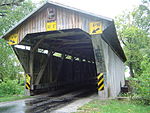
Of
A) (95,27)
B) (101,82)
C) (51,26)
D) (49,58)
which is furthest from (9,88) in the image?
(95,27)

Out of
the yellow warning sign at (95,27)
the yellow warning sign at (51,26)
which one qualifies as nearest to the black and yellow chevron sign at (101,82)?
the yellow warning sign at (95,27)

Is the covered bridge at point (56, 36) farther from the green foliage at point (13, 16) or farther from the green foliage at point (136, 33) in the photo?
the green foliage at point (136, 33)

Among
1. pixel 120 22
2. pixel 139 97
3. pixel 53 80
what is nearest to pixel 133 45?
pixel 120 22

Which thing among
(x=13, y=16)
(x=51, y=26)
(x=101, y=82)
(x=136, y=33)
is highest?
(x=136, y=33)

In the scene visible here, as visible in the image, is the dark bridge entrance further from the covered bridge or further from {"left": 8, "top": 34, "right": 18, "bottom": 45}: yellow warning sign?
{"left": 8, "top": 34, "right": 18, "bottom": 45}: yellow warning sign

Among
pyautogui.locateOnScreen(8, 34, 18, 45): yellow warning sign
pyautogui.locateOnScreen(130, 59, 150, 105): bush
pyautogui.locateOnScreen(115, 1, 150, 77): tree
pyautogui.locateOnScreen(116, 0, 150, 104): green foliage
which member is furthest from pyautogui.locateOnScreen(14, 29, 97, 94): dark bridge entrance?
pyautogui.locateOnScreen(115, 1, 150, 77): tree

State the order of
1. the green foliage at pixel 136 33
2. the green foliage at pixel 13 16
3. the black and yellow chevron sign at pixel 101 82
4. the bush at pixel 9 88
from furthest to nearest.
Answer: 1. the green foliage at pixel 136 33
2. the bush at pixel 9 88
3. the green foliage at pixel 13 16
4. the black and yellow chevron sign at pixel 101 82

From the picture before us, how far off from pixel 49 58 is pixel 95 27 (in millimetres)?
5096

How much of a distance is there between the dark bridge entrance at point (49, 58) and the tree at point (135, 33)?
386 inches

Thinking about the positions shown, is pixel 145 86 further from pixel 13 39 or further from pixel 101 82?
pixel 13 39

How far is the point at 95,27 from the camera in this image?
7105 mm

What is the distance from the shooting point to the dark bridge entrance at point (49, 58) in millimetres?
9258

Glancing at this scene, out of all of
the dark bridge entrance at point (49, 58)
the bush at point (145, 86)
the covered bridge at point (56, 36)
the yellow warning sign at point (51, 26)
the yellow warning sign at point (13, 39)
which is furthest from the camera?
the dark bridge entrance at point (49, 58)

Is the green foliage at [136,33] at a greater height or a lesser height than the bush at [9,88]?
greater
